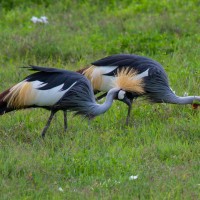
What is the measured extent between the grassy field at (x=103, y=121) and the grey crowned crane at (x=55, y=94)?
0.24 m

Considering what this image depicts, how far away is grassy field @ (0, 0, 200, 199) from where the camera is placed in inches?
221

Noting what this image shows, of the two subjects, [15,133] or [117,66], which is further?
[117,66]

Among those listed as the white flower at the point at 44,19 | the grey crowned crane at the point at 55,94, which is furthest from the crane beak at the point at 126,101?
the white flower at the point at 44,19

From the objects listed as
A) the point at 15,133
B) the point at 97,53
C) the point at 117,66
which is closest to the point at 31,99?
the point at 15,133

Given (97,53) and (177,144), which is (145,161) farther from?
(97,53)

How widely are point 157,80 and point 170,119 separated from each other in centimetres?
42

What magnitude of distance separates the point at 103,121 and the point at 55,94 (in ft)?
2.37

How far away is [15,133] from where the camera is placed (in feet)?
22.7

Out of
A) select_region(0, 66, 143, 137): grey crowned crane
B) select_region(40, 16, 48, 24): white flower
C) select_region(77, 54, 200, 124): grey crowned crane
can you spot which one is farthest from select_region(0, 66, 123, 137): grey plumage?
select_region(40, 16, 48, 24): white flower

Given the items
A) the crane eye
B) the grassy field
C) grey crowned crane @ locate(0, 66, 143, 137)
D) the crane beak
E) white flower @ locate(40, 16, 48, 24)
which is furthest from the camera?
white flower @ locate(40, 16, 48, 24)

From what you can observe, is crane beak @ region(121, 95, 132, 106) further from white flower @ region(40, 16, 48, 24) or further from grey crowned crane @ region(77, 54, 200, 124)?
white flower @ region(40, 16, 48, 24)

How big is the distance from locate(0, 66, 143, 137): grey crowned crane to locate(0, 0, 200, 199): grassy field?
9.5 inches

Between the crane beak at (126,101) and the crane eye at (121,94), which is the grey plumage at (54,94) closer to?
the crane eye at (121,94)

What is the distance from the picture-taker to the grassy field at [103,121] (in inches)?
221
